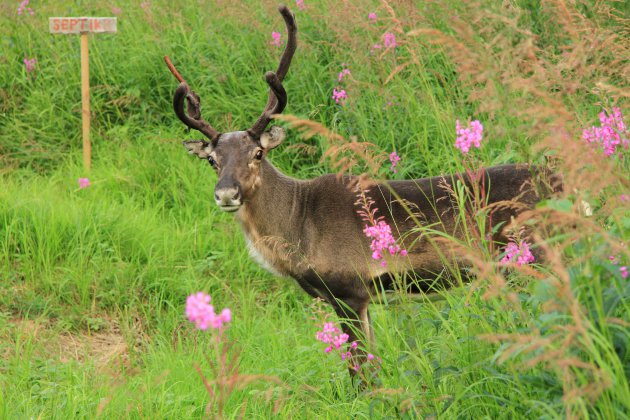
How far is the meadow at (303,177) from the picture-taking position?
9.76 feet

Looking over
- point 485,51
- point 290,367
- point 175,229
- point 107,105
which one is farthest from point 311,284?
point 107,105

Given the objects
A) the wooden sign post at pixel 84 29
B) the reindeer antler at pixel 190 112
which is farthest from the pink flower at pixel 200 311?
the wooden sign post at pixel 84 29

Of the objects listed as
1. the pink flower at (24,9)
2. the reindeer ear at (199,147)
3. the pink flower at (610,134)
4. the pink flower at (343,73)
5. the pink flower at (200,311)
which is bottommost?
the pink flower at (24,9)

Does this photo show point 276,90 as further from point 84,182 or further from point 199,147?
point 84,182

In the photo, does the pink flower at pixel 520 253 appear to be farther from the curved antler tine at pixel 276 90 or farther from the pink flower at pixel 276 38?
the pink flower at pixel 276 38

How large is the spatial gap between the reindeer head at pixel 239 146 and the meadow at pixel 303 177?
477mm

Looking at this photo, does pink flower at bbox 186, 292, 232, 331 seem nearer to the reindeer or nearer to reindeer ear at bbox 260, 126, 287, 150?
the reindeer

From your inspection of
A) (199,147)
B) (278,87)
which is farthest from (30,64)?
(278,87)

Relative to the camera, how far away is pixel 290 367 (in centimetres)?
518

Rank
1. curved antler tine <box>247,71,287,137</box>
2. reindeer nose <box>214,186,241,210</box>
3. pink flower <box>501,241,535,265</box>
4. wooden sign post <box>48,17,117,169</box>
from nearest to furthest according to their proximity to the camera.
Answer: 1. pink flower <box>501,241,535,265</box>
2. reindeer nose <box>214,186,241,210</box>
3. curved antler tine <box>247,71,287,137</box>
4. wooden sign post <box>48,17,117,169</box>

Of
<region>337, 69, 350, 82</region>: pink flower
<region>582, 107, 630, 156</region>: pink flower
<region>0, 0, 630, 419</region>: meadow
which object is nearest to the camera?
<region>0, 0, 630, 419</region>: meadow

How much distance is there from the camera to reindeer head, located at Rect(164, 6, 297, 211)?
541 centimetres

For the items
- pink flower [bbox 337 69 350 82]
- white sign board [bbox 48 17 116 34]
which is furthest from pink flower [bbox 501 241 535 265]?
white sign board [bbox 48 17 116 34]

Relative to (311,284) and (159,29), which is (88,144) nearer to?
(159,29)
